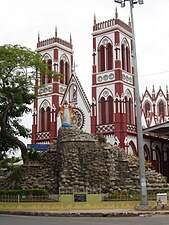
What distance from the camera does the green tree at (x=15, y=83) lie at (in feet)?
82.6

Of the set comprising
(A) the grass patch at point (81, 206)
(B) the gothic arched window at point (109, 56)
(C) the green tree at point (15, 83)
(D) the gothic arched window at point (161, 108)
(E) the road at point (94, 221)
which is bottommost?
(E) the road at point (94, 221)

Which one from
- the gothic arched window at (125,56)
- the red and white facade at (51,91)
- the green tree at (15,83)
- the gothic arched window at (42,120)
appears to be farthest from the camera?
the gothic arched window at (42,120)

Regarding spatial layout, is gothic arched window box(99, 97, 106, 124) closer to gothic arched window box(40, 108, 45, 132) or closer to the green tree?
gothic arched window box(40, 108, 45, 132)

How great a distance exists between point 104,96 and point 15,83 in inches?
764

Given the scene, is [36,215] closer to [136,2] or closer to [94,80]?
[136,2]

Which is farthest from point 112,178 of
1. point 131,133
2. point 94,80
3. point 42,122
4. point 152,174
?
point 42,122

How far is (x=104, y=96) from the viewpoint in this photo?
4444 centimetres

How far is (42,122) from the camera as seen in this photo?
165 ft

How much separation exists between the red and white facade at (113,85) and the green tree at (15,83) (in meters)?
15.2

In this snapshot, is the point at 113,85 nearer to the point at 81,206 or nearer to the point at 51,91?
the point at 51,91

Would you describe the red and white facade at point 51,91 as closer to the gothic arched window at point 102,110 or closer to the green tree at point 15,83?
the gothic arched window at point 102,110

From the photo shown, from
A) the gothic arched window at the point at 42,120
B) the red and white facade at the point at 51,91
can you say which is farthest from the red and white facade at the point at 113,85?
the gothic arched window at the point at 42,120

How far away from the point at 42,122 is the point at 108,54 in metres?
12.8

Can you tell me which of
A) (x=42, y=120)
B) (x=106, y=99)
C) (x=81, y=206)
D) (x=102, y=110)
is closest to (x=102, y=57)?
(x=106, y=99)
